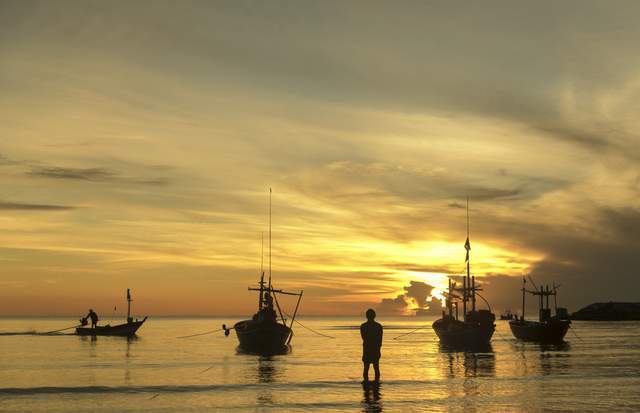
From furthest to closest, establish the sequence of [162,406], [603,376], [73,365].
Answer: [73,365]
[603,376]
[162,406]

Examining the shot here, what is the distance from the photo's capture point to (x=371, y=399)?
24.4 metres

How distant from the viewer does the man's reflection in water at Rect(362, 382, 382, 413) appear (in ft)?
71.2

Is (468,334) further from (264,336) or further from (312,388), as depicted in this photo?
(312,388)

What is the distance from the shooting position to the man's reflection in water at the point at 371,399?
71.2 ft

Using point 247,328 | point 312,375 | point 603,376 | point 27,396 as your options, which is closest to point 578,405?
point 603,376

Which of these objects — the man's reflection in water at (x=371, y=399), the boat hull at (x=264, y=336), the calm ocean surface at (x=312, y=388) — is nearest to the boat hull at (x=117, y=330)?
the boat hull at (x=264, y=336)

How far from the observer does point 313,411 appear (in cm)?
2219

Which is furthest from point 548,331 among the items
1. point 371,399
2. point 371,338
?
point 371,399

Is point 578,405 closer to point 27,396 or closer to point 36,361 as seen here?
point 27,396

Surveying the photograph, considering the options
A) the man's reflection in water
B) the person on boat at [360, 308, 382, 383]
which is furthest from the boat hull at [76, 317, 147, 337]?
the person on boat at [360, 308, 382, 383]

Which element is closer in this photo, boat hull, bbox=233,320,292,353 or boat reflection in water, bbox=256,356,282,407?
boat reflection in water, bbox=256,356,282,407

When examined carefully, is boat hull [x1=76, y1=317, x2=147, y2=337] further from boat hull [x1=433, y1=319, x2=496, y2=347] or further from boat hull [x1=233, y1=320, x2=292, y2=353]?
boat hull [x1=433, y1=319, x2=496, y2=347]

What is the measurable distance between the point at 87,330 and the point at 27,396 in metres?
77.0

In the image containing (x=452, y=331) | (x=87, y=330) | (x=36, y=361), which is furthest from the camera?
(x=87, y=330)
